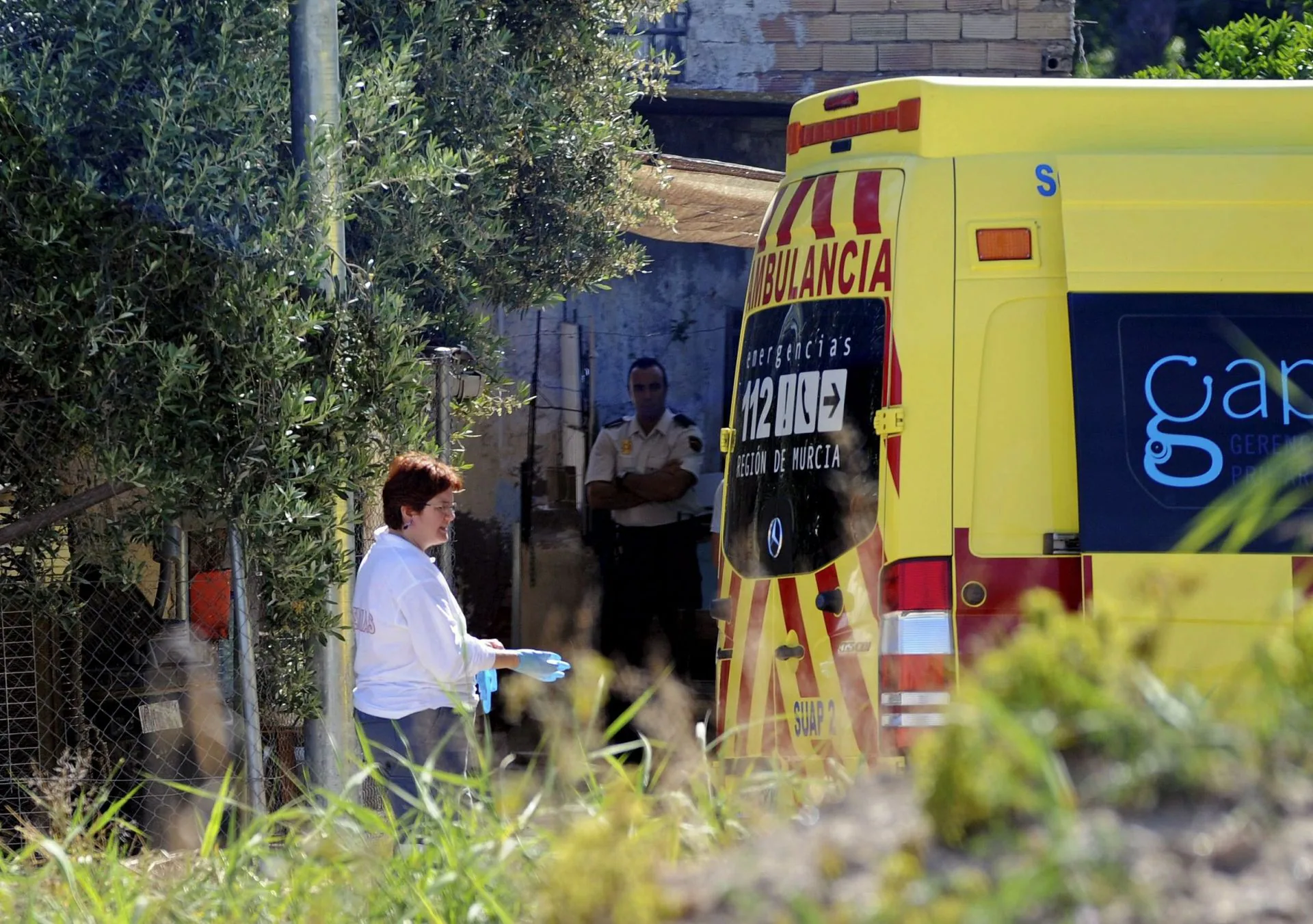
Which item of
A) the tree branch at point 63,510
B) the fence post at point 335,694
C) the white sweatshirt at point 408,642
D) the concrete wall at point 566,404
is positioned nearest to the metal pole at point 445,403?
the fence post at point 335,694

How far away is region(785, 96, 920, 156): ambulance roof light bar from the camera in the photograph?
16.5 ft

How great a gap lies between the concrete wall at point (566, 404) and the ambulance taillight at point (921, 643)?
4.80 meters

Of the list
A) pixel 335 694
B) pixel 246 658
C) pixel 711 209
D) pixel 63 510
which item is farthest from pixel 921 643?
pixel 711 209

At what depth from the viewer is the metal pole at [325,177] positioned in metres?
5.64

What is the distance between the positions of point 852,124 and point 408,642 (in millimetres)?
2185

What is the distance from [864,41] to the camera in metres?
12.8

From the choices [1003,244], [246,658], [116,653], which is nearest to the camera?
[1003,244]

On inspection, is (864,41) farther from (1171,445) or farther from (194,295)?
(1171,445)

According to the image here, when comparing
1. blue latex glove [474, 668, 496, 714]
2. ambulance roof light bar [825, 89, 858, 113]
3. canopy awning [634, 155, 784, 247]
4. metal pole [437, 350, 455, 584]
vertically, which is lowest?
blue latex glove [474, 668, 496, 714]

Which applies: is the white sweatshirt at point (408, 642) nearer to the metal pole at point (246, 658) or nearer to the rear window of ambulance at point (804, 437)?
the metal pole at point (246, 658)

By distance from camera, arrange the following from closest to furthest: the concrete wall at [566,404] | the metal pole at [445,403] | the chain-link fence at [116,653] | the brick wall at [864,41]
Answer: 1. the chain-link fence at [116,653]
2. the metal pole at [445,403]
3. the concrete wall at [566,404]
4. the brick wall at [864,41]

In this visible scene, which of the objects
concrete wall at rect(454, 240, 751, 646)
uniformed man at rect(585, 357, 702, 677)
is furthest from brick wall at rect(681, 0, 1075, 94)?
uniformed man at rect(585, 357, 702, 677)

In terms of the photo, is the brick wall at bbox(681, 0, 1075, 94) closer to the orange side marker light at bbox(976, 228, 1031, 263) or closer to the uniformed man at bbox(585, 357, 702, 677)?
the uniformed man at bbox(585, 357, 702, 677)

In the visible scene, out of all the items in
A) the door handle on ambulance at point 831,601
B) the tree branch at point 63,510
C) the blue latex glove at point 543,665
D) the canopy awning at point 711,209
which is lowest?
the blue latex glove at point 543,665
